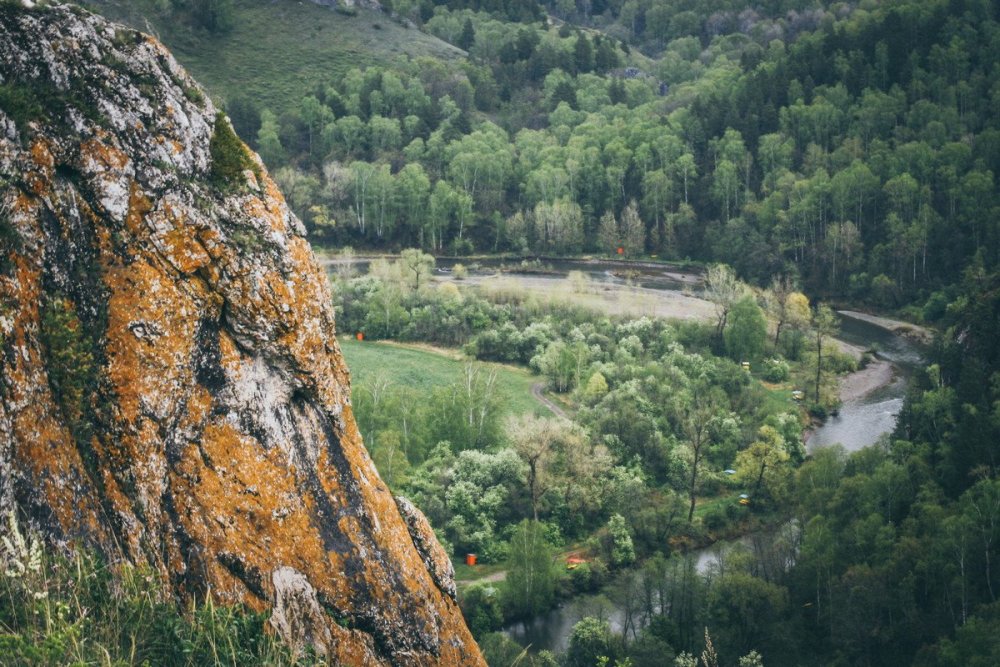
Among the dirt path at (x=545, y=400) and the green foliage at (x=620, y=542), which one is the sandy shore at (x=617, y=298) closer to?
the dirt path at (x=545, y=400)

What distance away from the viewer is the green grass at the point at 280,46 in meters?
135

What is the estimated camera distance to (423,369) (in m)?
73.8

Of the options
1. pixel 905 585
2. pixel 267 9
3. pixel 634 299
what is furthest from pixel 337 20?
pixel 905 585

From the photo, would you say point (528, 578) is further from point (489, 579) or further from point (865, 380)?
point (865, 380)

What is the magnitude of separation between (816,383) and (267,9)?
111 meters

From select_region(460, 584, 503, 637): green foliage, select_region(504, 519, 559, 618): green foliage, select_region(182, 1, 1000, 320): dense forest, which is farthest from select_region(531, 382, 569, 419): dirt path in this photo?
select_region(182, 1, 1000, 320): dense forest

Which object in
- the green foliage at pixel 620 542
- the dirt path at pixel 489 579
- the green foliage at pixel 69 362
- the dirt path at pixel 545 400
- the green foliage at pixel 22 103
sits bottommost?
the dirt path at pixel 489 579

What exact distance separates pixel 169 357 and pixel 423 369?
2280 inches

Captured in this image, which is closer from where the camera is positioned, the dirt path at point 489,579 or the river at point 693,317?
the river at point 693,317

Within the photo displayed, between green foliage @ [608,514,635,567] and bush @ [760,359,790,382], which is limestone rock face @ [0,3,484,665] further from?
bush @ [760,359,790,382]

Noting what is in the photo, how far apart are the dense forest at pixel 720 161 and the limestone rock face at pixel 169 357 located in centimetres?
8136

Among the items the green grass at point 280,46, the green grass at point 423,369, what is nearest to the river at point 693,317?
the green grass at point 423,369

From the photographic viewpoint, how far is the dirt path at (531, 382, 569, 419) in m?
66.9

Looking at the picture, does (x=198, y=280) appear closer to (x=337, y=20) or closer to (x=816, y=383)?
(x=816, y=383)
